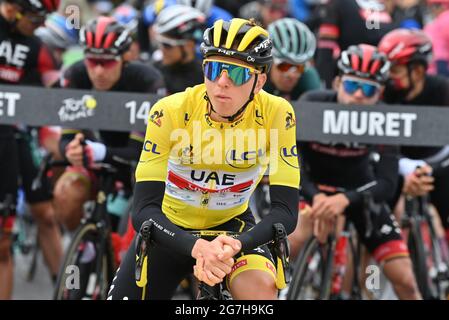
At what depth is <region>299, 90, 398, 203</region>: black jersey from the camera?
7.48 m

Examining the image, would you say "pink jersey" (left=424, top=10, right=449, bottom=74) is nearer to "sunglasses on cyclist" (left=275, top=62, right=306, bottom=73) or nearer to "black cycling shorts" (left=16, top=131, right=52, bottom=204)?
"sunglasses on cyclist" (left=275, top=62, right=306, bottom=73)

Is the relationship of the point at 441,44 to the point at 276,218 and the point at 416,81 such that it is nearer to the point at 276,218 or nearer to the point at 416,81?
the point at 416,81

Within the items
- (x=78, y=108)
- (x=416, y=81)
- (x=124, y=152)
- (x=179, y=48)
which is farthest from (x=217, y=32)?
(x=179, y=48)

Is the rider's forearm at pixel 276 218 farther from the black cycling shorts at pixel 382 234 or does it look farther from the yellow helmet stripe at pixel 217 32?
the black cycling shorts at pixel 382 234

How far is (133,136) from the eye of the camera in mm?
7508

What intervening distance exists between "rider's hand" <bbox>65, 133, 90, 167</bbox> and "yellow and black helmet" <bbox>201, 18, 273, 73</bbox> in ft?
7.38

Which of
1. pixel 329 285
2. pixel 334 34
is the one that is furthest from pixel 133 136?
pixel 334 34

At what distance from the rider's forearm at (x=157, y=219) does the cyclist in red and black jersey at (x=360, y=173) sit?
7.62 ft

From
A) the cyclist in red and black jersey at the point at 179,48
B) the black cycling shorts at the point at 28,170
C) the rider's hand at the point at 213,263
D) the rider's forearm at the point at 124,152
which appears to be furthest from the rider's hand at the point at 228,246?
the black cycling shorts at the point at 28,170

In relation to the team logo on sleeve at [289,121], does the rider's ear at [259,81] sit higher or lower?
higher

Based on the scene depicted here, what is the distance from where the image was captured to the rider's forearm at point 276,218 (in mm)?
4910

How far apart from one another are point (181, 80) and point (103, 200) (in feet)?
5.10

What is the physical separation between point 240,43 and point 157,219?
92cm
